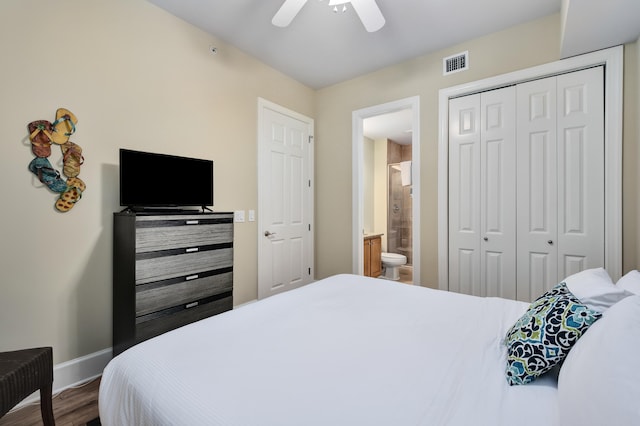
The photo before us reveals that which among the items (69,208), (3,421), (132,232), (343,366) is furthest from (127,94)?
(343,366)

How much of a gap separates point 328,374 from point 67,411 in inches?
69.6

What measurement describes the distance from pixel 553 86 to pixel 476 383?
2699 millimetres

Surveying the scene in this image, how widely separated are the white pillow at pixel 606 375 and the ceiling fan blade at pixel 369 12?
2006 millimetres

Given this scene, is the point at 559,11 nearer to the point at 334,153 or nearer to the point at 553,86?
the point at 553,86

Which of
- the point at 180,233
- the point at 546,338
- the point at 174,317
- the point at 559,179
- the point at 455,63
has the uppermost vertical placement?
the point at 455,63

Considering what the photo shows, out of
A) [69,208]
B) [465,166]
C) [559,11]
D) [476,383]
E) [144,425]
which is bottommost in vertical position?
[144,425]

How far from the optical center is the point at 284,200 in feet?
11.8

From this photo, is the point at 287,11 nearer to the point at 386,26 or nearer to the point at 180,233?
the point at 386,26

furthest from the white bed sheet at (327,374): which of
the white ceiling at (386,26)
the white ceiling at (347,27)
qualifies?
the white ceiling at (347,27)

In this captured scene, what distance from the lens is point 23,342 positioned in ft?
5.95

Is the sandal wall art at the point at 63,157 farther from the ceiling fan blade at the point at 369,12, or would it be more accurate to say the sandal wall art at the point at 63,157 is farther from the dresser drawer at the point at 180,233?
the ceiling fan blade at the point at 369,12

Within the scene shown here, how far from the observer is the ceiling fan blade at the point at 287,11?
1931 mm

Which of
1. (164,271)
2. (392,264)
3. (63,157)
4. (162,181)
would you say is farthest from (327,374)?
(392,264)

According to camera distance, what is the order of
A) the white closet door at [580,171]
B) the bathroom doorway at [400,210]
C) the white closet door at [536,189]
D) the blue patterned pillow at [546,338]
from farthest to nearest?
the bathroom doorway at [400,210] < the white closet door at [536,189] < the white closet door at [580,171] < the blue patterned pillow at [546,338]
